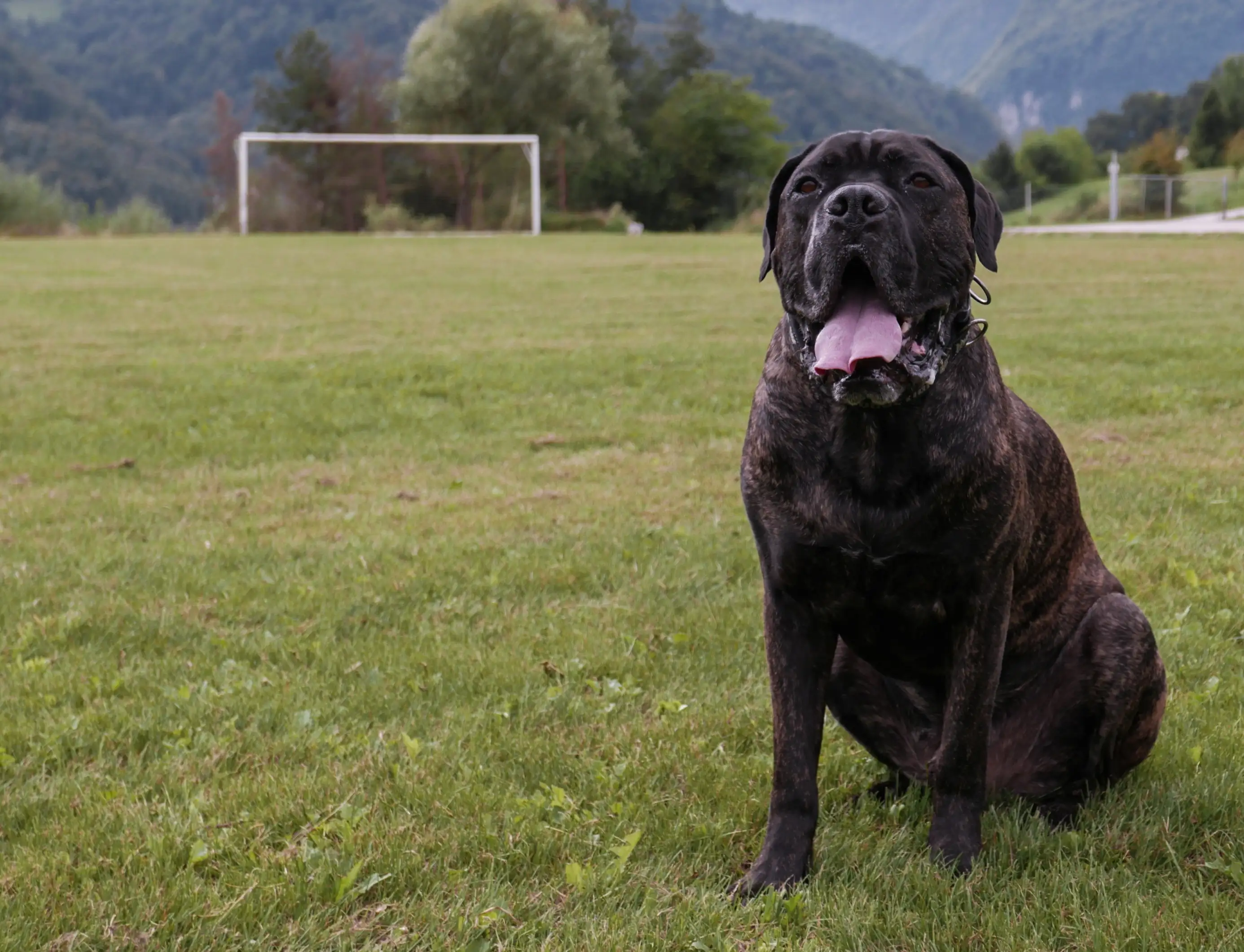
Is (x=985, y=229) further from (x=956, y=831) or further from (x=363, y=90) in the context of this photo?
(x=363, y=90)

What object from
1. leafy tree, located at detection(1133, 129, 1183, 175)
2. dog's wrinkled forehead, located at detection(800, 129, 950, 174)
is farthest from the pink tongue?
leafy tree, located at detection(1133, 129, 1183, 175)

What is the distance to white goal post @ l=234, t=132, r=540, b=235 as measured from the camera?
142ft

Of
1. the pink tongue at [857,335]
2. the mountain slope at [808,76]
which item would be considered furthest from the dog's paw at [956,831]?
the mountain slope at [808,76]

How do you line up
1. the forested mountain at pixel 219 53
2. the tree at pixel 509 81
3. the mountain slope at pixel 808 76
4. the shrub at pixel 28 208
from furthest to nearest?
1. the mountain slope at pixel 808 76
2. the forested mountain at pixel 219 53
3. the tree at pixel 509 81
4. the shrub at pixel 28 208

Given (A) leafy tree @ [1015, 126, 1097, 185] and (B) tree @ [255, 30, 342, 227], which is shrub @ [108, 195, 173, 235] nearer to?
(B) tree @ [255, 30, 342, 227]

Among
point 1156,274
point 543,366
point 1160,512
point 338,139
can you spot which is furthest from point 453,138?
point 1160,512

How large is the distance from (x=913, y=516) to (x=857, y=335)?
0.46 metres

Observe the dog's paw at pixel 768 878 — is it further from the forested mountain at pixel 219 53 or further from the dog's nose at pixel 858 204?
the forested mountain at pixel 219 53

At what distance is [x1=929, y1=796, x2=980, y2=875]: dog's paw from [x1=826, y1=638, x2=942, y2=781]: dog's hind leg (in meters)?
0.25

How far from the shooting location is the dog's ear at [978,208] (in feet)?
9.63

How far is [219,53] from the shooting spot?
15750 cm

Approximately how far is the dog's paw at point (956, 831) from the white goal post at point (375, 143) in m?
39.7

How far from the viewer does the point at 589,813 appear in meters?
3.42

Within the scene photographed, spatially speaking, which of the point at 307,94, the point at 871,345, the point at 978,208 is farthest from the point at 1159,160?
the point at 871,345
